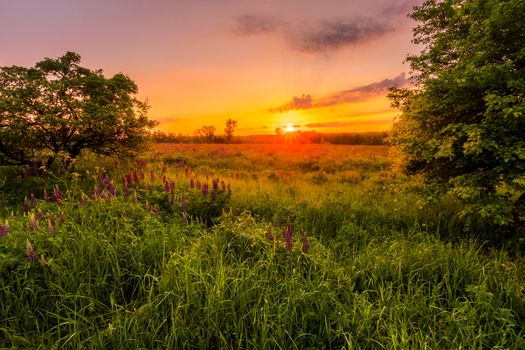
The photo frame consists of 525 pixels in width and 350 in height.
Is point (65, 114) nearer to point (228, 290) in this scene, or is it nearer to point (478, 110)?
point (228, 290)

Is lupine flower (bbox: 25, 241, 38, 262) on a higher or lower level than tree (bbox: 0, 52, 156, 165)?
lower

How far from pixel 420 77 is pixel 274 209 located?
15.2ft

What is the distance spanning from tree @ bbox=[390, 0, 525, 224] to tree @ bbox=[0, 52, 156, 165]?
27.1ft

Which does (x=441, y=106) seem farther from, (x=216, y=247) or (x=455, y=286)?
(x=216, y=247)

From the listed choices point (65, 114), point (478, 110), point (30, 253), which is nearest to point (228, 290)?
point (30, 253)

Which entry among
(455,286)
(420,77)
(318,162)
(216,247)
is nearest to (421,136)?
(420,77)

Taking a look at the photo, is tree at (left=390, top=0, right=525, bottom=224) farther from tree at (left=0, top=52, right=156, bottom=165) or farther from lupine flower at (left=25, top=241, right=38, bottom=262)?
tree at (left=0, top=52, right=156, bottom=165)

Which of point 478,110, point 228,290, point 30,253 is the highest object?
point 478,110

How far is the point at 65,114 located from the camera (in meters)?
8.32

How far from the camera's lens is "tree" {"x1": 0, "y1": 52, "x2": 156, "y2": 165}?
7789 millimetres

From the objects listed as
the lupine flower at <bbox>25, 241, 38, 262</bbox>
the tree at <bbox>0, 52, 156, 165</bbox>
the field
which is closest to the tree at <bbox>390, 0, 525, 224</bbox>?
the field

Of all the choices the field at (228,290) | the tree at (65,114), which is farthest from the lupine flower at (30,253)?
the tree at (65,114)

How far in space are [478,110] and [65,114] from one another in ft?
33.7

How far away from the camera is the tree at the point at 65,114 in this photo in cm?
779
